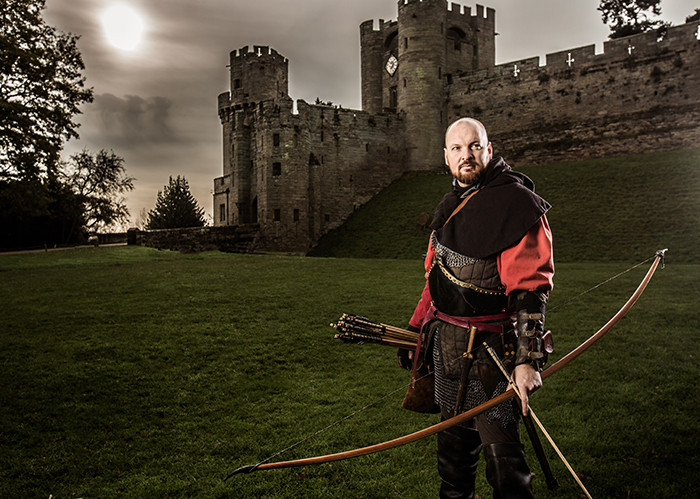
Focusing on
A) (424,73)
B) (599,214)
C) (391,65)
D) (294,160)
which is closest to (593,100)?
(424,73)

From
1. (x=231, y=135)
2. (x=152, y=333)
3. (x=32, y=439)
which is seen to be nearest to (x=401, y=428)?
(x=32, y=439)

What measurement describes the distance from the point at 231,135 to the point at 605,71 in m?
24.1

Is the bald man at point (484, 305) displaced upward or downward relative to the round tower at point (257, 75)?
downward

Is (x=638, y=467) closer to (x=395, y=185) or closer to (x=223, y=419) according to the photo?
(x=223, y=419)

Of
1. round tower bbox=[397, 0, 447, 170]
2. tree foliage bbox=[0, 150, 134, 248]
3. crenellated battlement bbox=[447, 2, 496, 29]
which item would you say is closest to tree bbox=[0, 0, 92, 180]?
tree foliage bbox=[0, 150, 134, 248]

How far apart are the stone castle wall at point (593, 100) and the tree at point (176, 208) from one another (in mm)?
23265

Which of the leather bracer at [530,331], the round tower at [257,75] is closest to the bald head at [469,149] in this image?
the leather bracer at [530,331]

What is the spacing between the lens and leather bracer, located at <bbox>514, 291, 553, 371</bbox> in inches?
87.4

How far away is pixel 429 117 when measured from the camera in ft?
104

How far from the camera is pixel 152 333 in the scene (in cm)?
750

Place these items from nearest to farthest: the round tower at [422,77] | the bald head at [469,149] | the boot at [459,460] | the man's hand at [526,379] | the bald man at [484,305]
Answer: the man's hand at [526,379] → the bald man at [484,305] → the bald head at [469,149] → the boot at [459,460] → the round tower at [422,77]

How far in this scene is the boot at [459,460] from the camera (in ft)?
8.63

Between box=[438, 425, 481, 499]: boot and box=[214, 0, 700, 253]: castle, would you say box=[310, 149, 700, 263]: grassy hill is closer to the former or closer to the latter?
box=[214, 0, 700, 253]: castle

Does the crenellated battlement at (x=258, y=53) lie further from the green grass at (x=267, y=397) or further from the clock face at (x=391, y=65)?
the green grass at (x=267, y=397)
